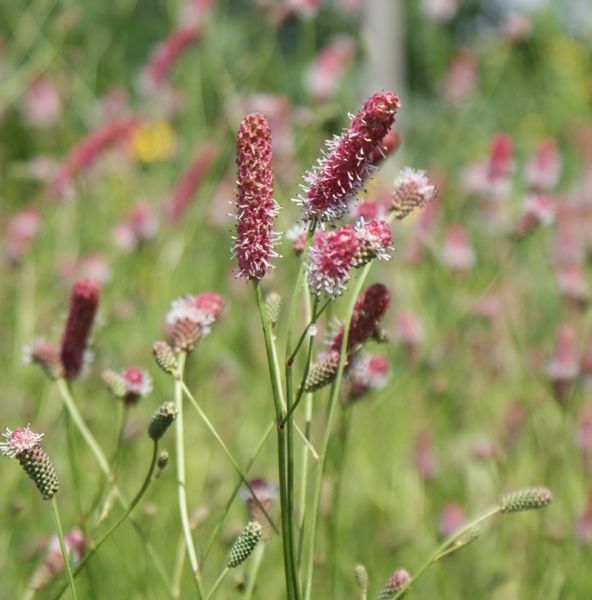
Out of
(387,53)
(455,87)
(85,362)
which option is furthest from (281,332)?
(387,53)

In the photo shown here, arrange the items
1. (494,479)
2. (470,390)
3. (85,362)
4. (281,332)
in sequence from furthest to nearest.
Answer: (281,332) < (470,390) < (494,479) < (85,362)

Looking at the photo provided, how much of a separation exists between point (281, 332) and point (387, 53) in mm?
1907

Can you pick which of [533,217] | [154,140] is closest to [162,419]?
[533,217]

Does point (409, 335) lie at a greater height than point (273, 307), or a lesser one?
greater

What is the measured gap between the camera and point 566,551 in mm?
1459

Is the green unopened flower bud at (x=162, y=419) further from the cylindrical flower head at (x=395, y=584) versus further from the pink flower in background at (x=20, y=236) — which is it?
the pink flower in background at (x=20, y=236)

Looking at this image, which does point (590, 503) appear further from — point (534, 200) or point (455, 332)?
point (455, 332)

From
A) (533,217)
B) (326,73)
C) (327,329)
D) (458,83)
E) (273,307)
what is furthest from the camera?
(458,83)

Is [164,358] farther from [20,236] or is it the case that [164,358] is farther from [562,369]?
[20,236]

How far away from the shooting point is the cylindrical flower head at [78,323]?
1.06 m

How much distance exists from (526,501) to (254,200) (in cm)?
38

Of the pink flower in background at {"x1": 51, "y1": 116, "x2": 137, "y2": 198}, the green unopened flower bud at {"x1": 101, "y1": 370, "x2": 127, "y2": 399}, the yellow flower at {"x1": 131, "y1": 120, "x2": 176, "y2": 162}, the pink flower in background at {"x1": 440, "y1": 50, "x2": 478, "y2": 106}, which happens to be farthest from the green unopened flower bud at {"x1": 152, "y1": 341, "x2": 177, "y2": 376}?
the yellow flower at {"x1": 131, "y1": 120, "x2": 176, "y2": 162}

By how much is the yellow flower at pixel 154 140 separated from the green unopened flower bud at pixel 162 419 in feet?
9.70

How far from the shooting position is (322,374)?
88 centimetres
